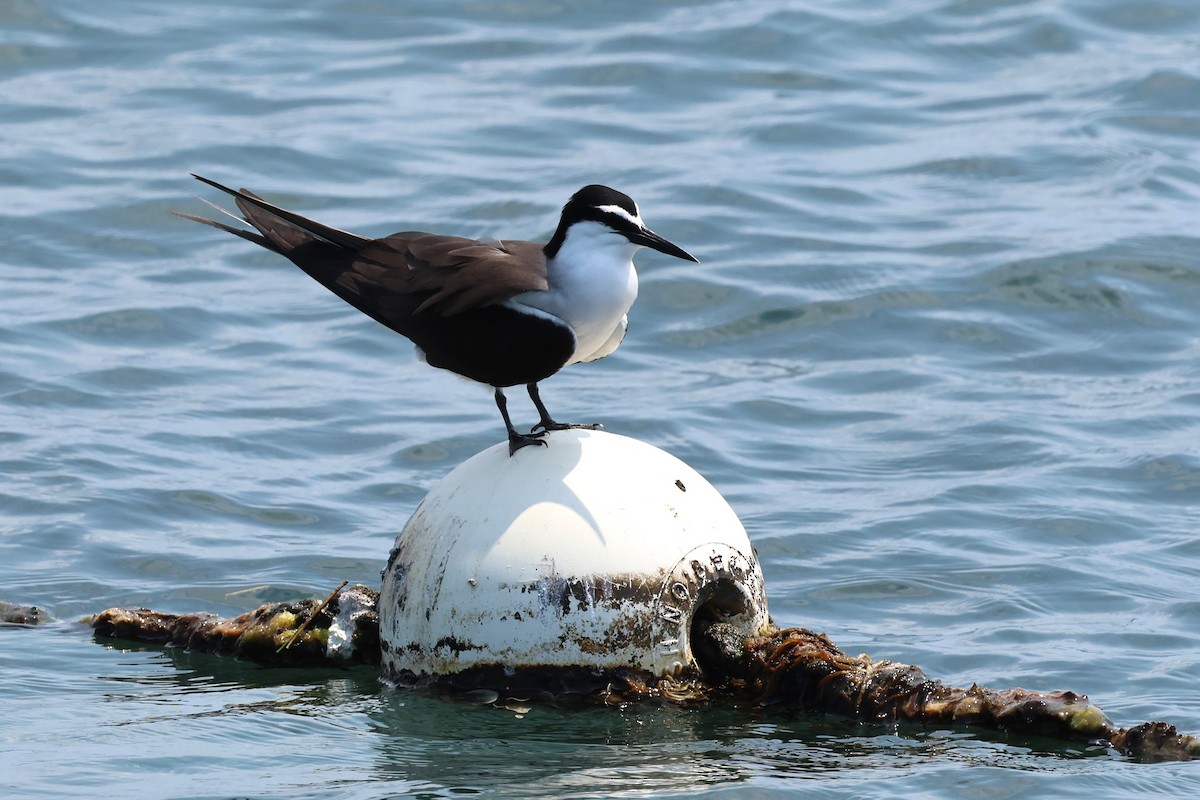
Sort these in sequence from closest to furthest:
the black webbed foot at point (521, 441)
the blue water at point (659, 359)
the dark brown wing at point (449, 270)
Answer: the blue water at point (659, 359) < the black webbed foot at point (521, 441) < the dark brown wing at point (449, 270)

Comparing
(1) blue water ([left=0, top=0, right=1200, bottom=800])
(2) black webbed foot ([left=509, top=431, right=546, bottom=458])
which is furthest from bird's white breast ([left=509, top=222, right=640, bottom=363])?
(1) blue water ([left=0, top=0, right=1200, bottom=800])

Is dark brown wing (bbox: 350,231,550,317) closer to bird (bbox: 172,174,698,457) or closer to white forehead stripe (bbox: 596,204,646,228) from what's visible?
bird (bbox: 172,174,698,457)

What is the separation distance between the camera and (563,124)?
20094 millimetres

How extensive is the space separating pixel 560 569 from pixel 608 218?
154 cm

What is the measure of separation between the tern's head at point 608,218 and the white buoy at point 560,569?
0.89 m

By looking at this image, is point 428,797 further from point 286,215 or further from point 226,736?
point 286,215

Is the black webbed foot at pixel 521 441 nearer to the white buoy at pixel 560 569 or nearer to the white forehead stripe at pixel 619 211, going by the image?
the white buoy at pixel 560 569

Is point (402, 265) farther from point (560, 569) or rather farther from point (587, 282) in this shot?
point (560, 569)

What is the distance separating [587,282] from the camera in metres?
7.73

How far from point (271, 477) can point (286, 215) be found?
14.4 ft

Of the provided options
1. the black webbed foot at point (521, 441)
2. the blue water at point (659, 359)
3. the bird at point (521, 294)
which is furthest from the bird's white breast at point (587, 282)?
the blue water at point (659, 359)

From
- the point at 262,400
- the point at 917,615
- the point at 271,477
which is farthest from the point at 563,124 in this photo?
the point at 917,615

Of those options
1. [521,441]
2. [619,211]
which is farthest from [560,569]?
[619,211]

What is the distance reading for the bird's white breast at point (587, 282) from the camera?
7.74 metres
